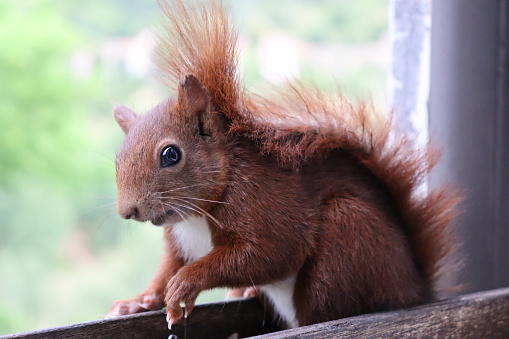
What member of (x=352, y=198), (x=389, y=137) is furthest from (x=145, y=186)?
(x=389, y=137)

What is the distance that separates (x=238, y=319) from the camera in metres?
1.21

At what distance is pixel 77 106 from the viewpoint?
2969 millimetres

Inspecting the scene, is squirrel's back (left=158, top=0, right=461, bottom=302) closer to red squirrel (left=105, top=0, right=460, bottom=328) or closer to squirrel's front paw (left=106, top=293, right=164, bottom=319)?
red squirrel (left=105, top=0, right=460, bottom=328)

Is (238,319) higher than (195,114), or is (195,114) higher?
(195,114)

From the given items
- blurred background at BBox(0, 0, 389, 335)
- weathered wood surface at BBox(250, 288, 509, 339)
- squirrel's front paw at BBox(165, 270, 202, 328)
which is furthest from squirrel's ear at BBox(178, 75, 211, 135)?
blurred background at BBox(0, 0, 389, 335)

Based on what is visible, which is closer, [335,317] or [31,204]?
[335,317]

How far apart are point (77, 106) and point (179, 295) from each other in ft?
7.23

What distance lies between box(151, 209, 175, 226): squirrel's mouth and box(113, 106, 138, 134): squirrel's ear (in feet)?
0.67

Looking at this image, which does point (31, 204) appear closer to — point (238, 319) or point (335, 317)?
point (238, 319)

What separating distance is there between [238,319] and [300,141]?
0.39 m

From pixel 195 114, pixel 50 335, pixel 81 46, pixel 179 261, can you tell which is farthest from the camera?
pixel 81 46

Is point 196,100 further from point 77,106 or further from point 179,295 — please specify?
point 77,106

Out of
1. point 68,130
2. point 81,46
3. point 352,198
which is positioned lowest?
point 352,198

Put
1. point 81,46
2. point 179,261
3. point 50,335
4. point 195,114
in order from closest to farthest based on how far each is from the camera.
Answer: point 50,335 < point 195,114 < point 179,261 < point 81,46
